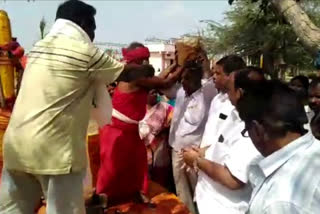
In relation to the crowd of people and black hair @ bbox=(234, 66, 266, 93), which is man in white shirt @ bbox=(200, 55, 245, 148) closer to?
the crowd of people

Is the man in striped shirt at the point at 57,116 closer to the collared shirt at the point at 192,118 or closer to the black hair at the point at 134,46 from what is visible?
the black hair at the point at 134,46

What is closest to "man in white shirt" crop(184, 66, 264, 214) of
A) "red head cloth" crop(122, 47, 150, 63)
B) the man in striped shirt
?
the man in striped shirt

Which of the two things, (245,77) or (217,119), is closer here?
(245,77)

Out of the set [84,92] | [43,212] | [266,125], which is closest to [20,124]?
[84,92]

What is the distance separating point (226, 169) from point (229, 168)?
1.5 inches

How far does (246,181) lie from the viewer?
2.76 m

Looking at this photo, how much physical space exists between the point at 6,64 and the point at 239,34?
604 inches

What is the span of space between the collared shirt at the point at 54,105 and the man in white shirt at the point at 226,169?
0.68 metres

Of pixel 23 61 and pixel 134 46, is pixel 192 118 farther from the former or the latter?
pixel 23 61

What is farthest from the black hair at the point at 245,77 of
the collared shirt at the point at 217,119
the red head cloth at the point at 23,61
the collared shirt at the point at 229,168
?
the red head cloth at the point at 23,61

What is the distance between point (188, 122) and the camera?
499cm

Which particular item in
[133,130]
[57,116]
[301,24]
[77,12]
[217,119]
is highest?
[77,12]

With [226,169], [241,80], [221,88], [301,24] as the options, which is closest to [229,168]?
[226,169]

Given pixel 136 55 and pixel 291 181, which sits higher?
pixel 136 55
